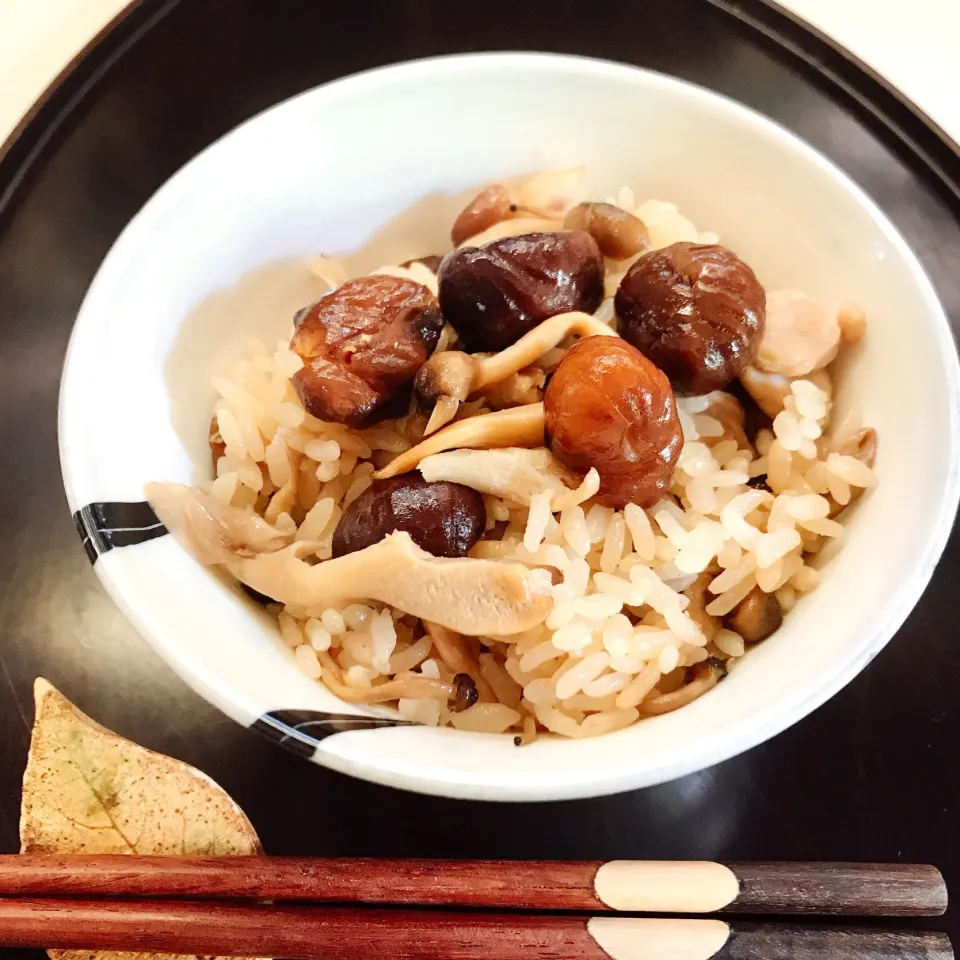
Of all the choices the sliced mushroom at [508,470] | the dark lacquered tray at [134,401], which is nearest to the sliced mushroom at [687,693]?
the dark lacquered tray at [134,401]

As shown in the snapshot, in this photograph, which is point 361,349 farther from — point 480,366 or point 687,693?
point 687,693

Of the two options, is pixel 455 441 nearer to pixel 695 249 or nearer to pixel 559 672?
pixel 559 672

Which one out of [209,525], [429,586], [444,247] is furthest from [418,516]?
[444,247]

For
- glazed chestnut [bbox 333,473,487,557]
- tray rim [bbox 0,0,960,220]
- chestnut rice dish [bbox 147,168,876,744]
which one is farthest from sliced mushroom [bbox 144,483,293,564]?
tray rim [bbox 0,0,960,220]

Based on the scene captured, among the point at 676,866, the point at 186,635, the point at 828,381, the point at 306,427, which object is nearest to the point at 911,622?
the point at 828,381

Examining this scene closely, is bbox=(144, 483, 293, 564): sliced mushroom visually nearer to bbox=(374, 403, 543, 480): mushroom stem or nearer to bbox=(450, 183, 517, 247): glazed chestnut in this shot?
bbox=(374, 403, 543, 480): mushroom stem

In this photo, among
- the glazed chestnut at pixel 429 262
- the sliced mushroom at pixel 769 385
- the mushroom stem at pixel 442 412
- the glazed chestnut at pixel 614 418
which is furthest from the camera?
the glazed chestnut at pixel 429 262

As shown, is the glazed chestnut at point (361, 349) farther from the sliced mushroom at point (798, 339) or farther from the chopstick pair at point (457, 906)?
the chopstick pair at point (457, 906)
